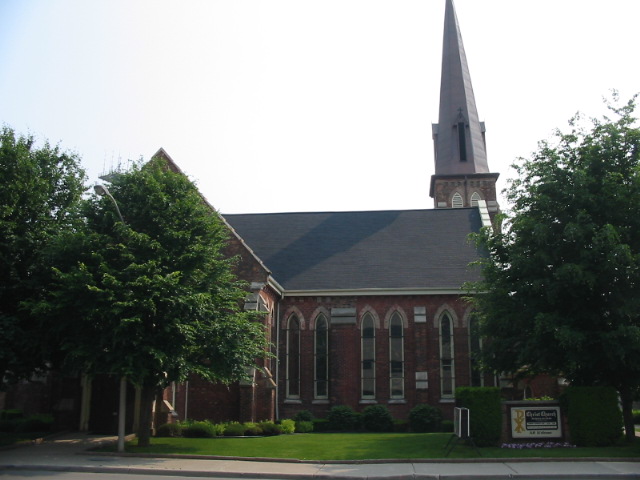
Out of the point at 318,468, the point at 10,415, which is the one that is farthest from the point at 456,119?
the point at 318,468

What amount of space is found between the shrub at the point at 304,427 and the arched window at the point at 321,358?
9.93 feet

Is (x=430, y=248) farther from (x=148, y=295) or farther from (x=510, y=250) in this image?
(x=148, y=295)

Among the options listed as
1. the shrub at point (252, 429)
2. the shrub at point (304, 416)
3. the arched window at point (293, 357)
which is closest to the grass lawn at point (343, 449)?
the shrub at point (252, 429)

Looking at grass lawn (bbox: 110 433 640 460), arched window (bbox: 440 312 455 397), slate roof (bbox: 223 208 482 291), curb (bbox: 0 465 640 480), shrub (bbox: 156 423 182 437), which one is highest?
slate roof (bbox: 223 208 482 291)

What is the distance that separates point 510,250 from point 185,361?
11461 mm

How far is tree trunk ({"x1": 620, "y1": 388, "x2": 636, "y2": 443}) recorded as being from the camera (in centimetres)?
2091

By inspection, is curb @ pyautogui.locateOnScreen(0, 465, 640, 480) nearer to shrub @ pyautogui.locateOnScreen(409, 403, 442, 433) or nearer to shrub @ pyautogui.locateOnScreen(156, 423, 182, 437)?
shrub @ pyautogui.locateOnScreen(156, 423, 182, 437)

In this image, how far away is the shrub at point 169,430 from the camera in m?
25.1

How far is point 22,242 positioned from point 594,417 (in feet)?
61.6

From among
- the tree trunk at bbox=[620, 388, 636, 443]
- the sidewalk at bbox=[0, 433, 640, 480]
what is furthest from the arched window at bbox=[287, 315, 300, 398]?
the tree trunk at bbox=[620, 388, 636, 443]

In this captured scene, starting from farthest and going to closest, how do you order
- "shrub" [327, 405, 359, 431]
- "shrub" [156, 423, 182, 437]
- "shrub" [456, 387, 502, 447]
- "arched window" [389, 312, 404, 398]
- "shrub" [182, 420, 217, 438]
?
"arched window" [389, 312, 404, 398]
"shrub" [327, 405, 359, 431]
"shrub" [156, 423, 182, 437]
"shrub" [182, 420, 217, 438]
"shrub" [456, 387, 502, 447]

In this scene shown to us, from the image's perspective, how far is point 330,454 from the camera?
19.6m

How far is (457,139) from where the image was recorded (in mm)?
50969

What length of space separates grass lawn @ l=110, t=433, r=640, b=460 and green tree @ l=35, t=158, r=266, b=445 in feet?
7.07
